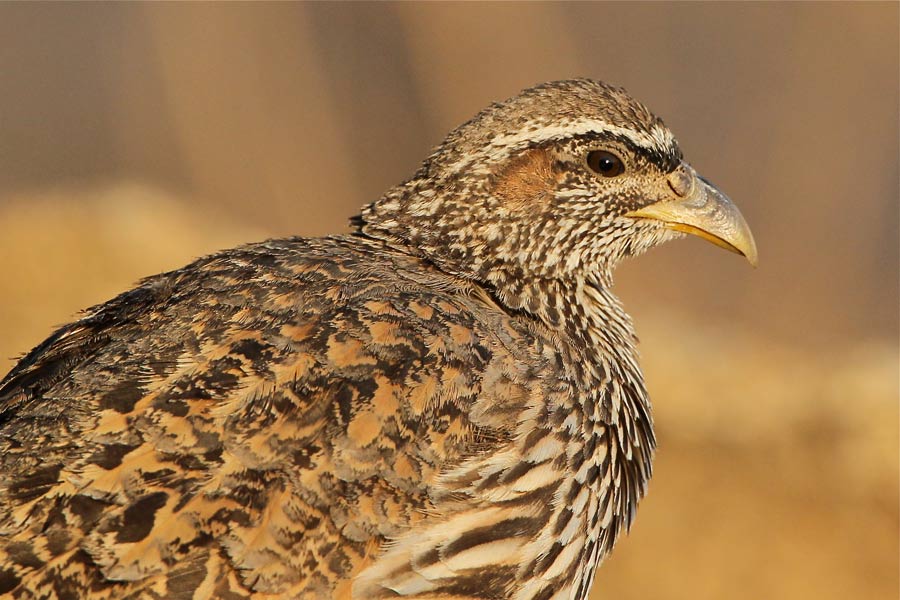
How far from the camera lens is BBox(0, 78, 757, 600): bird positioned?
3729mm

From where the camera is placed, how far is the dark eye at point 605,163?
514 cm

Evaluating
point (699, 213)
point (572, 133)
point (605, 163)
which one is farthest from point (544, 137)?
point (699, 213)

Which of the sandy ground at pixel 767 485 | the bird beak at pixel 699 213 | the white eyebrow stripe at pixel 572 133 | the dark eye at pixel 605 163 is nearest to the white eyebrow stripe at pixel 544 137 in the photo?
the white eyebrow stripe at pixel 572 133

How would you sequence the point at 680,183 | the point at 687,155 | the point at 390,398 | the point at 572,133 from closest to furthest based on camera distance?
the point at 390,398
the point at 572,133
the point at 680,183
the point at 687,155

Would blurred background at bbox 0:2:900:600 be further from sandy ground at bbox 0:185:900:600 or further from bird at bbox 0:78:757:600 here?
bird at bbox 0:78:757:600

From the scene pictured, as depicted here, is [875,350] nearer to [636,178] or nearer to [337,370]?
[636,178]

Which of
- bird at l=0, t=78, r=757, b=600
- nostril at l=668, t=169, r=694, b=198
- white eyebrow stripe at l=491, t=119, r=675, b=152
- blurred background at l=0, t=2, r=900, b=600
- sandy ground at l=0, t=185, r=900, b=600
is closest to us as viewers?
bird at l=0, t=78, r=757, b=600

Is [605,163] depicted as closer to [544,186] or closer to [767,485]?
[544,186]

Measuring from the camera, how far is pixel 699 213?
5.28 meters

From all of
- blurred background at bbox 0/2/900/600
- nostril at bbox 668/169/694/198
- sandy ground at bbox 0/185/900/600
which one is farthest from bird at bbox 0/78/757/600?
blurred background at bbox 0/2/900/600

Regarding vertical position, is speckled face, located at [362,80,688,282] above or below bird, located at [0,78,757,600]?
above

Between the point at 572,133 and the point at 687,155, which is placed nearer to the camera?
the point at 572,133

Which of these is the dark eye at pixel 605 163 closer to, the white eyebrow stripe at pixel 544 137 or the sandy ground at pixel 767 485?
the white eyebrow stripe at pixel 544 137

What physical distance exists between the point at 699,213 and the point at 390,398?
1967mm
